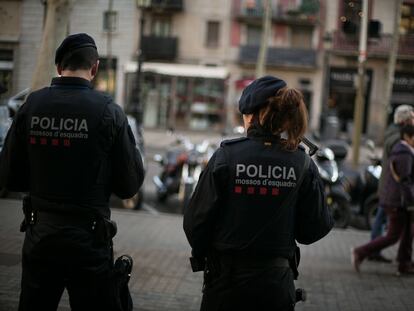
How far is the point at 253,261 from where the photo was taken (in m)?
3.21

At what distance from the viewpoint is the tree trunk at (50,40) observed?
6191 mm

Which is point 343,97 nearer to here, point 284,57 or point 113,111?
point 284,57

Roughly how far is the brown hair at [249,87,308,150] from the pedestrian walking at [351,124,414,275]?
394cm

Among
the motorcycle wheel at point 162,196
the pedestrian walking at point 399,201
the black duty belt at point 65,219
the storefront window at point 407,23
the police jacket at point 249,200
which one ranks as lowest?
the motorcycle wheel at point 162,196

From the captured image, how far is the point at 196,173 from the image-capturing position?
36.9ft

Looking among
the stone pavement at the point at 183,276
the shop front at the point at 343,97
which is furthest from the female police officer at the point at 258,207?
the shop front at the point at 343,97

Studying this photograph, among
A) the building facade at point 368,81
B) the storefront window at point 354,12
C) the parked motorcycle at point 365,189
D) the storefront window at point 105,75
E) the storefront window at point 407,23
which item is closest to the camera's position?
the storefront window at point 105,75

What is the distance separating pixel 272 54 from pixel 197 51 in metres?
4.50

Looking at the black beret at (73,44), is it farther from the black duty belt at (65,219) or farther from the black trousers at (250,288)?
the black trousers at (250,288)

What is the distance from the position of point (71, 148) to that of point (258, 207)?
0.97 m

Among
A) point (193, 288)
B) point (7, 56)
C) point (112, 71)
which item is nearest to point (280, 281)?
point (193, 288)

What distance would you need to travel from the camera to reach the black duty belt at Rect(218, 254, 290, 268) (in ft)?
10.5

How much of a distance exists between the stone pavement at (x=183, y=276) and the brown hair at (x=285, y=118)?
6.54 ft

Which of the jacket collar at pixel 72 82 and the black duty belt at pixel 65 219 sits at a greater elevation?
the jacket collar at pixel 72 82
